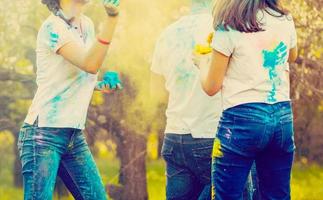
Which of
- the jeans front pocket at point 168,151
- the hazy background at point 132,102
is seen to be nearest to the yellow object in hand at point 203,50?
the jeans front pocket at point 168,151

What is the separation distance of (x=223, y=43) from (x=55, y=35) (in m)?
0.76

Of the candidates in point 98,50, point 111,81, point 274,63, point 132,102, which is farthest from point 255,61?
point 132,102

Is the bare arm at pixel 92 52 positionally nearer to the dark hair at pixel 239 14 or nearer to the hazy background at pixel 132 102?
the dark hair at pixel 239 14

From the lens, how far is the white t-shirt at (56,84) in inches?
114

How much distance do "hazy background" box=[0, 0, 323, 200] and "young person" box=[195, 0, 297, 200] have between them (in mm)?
2367

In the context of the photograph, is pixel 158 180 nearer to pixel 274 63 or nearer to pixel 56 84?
pixel 56 84

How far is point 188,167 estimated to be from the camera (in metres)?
2.99

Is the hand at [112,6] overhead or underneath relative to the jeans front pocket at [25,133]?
overhead

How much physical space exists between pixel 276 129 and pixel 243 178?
0.22m

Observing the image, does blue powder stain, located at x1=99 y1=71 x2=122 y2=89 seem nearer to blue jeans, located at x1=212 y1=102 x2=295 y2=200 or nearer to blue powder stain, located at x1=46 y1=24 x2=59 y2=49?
blue powder stain, located at x1=46 y1=24 x2=59 y2=49

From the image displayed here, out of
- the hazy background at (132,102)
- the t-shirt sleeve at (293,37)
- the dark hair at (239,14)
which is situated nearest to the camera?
the dark hair at (239,14)

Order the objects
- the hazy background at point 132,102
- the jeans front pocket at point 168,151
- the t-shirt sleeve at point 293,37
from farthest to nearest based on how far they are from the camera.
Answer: the hazy background at point 132,102 → the jeans front pocket at point 168,151 → the t-shirt sleeve at point 293,37

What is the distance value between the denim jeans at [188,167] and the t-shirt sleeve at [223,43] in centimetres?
55

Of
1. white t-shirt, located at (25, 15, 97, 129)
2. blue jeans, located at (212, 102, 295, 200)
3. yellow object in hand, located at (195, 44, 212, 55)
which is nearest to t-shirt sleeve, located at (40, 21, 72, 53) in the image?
white t-shirt, located at (25, 15, 97, 129)
